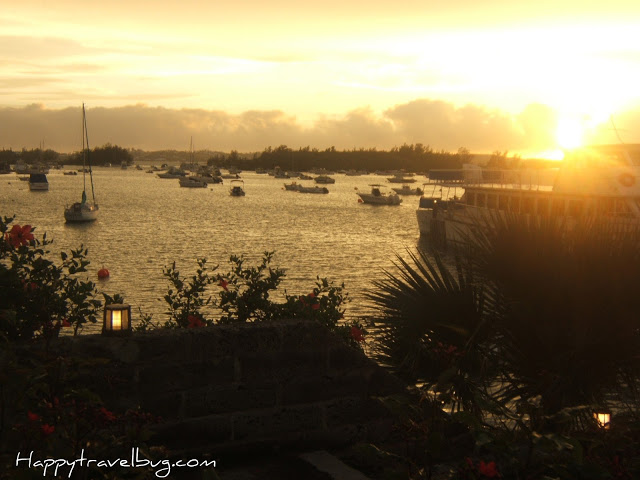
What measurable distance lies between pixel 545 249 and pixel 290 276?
32.5 meters

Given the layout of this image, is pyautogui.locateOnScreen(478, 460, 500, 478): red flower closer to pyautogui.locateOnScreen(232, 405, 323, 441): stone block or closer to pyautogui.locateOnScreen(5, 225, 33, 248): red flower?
pyautogui.locateOnScreen(232, 405, 323, 441): stone block

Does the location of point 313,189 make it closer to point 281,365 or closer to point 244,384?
point 281,365

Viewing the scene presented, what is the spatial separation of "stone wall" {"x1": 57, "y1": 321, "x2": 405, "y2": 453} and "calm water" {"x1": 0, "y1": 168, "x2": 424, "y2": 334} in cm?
939

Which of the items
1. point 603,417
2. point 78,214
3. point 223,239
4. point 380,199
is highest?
point 603,417

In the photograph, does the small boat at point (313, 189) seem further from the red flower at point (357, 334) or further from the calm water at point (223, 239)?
the red flower at point (357, 334)

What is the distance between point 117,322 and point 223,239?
5287 centimetres

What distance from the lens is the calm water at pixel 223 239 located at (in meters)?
36.0

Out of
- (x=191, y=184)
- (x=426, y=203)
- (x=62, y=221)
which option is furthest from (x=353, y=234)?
(x=191, y=184)

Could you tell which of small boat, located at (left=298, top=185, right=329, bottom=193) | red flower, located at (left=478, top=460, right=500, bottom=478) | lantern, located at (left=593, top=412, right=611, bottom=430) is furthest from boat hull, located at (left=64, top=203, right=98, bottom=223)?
small boat, located at (left=298, top=185, right=329, bottom=193)

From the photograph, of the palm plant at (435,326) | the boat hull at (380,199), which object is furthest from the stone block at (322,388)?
the boat hull at (380,199)

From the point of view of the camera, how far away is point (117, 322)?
16.8 ft

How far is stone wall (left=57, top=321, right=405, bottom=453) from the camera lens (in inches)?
201

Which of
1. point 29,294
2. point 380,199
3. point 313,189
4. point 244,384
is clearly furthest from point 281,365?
point 313,189

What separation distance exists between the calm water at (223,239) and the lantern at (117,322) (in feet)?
33.7
